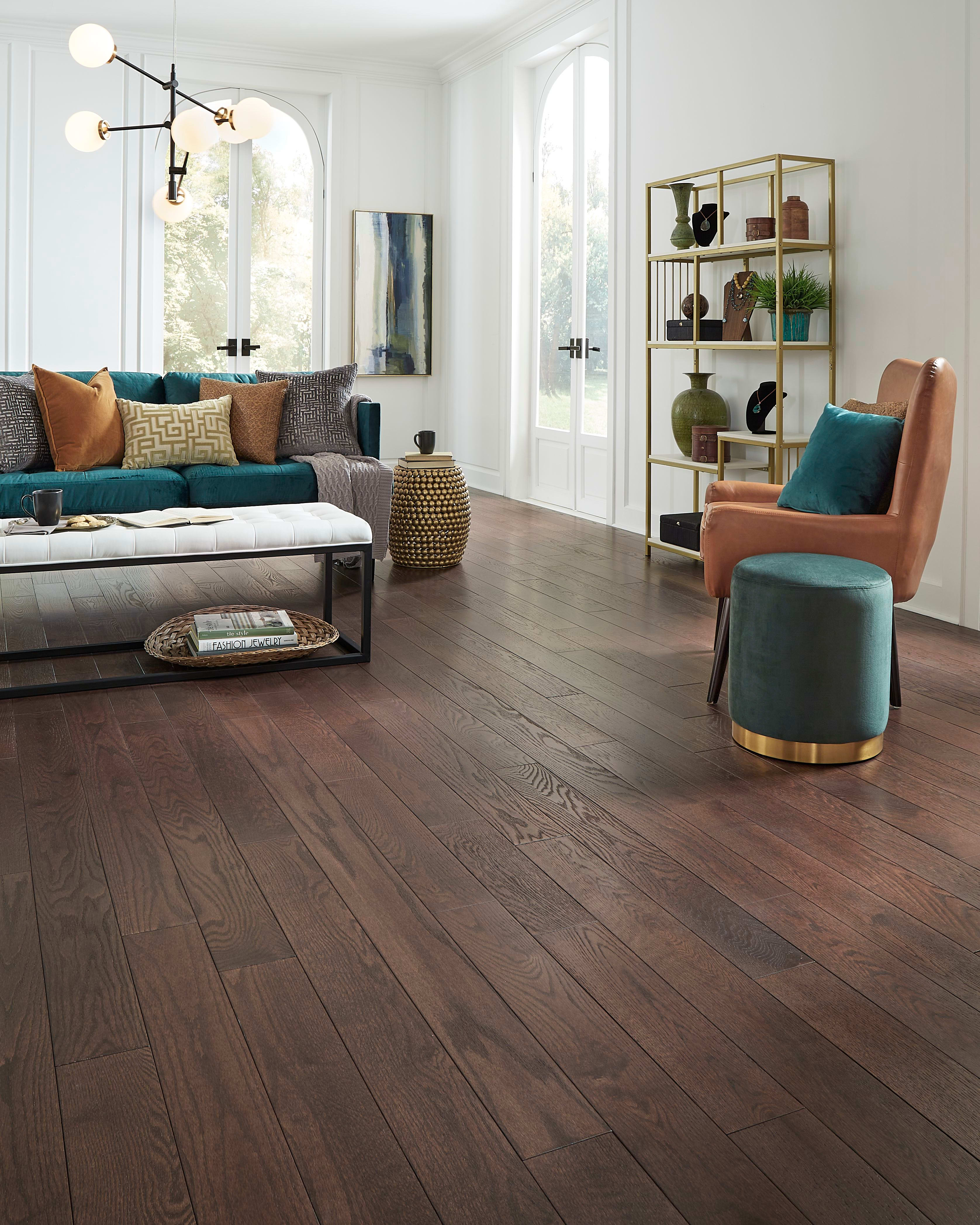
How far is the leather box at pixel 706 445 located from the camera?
17.2 ft

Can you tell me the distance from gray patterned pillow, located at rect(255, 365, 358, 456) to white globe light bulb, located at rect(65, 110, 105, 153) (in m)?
1.29

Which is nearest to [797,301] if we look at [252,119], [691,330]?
[691,330]

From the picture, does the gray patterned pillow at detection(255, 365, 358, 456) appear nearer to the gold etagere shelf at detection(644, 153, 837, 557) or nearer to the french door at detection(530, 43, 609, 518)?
the gold etagere shelf at detection(644, 153, 837, 557)

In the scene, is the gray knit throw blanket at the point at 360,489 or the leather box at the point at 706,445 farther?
the leather box at the point at 706,445

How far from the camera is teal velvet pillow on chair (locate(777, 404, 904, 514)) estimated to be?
3.27 m

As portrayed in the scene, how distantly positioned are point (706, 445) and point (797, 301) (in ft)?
2.72

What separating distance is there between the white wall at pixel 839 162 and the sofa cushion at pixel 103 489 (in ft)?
8.74

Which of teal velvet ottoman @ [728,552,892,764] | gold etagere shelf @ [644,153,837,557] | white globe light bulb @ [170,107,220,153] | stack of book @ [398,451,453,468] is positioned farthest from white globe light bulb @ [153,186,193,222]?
teal velvet ottoman @ [728,552,892,764]

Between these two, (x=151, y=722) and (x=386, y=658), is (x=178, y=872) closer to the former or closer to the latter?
(x=151, y=722)

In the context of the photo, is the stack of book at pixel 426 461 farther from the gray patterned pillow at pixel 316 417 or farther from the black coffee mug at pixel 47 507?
the black coffee mug at pixel 47 507

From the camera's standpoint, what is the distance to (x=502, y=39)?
742cm

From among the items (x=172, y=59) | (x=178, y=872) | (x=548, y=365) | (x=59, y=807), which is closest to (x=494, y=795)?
(x=178, y=872)

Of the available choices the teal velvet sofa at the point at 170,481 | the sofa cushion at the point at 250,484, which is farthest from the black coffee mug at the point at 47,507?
the sofa cushion at the point at 250,484

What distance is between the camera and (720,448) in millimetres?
4941
